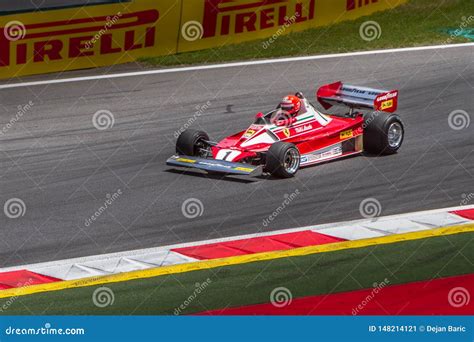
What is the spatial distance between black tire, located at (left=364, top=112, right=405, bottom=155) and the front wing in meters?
2.16

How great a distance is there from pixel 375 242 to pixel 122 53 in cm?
1264

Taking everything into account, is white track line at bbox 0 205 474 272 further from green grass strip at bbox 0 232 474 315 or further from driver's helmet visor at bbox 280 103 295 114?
driver's helmet visor at bbox 280 103 295 114

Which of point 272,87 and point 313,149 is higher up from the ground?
point 272,87

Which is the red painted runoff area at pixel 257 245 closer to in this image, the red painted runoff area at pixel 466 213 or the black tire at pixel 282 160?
the red painted runoff area at pixel 466 213

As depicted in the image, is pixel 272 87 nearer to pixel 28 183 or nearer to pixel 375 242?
pixel 28 183

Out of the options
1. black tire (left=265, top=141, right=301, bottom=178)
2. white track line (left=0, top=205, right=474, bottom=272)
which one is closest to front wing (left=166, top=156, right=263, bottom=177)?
black tire (left=265, top=141, right=301, bottom=178)

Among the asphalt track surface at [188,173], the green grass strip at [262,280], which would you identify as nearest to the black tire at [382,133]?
the asphalt track surface at [188,173]

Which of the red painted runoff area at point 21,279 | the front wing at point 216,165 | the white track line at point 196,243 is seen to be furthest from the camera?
the front wing at point 216,165

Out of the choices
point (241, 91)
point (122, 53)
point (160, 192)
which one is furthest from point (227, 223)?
point (122, 53)

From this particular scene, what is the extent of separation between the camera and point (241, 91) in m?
24.5

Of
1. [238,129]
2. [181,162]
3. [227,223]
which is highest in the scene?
[238,129]

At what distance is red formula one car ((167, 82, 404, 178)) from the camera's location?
60.3 feet

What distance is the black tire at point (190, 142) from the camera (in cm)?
1916

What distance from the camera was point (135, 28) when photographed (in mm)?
26484
